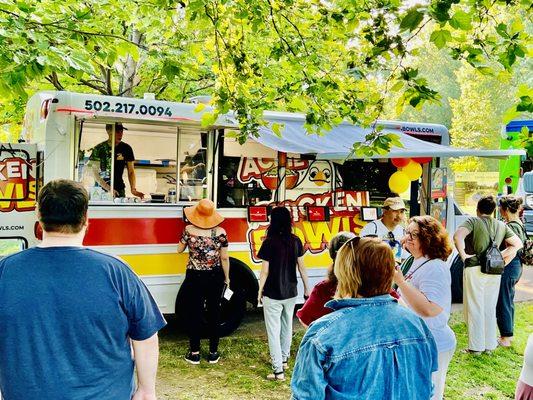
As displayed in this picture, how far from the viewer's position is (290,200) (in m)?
7.28

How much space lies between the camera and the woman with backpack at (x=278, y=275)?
5.39 metres

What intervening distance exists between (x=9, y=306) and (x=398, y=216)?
429 centimetres

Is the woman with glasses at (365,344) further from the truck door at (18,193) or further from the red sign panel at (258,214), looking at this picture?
the red sign panel at (258,214)

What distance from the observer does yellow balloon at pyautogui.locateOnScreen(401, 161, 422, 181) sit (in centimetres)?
772

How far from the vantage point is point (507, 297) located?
6.58 m

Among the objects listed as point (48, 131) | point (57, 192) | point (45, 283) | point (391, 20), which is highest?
point (391, 20)

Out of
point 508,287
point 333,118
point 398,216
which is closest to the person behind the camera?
point 333,118

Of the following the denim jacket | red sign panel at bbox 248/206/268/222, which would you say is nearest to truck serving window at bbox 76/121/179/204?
red sign panel at bbox 248/206/268/222

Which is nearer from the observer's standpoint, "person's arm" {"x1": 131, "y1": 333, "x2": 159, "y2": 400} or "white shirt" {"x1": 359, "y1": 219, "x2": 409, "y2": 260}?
"person's arm" {"x1": 131, "y1": 333, "x2": 159, "y2": 400}

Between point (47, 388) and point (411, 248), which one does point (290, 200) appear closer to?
point (411, 248)

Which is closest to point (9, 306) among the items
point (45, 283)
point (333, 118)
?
point (45, 283)

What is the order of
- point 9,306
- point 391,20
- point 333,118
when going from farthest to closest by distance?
point 333,118
point 391,20
point 9,306

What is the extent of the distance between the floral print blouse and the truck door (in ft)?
5.43

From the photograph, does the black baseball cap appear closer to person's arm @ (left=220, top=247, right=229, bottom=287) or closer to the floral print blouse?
the floral print blouse
